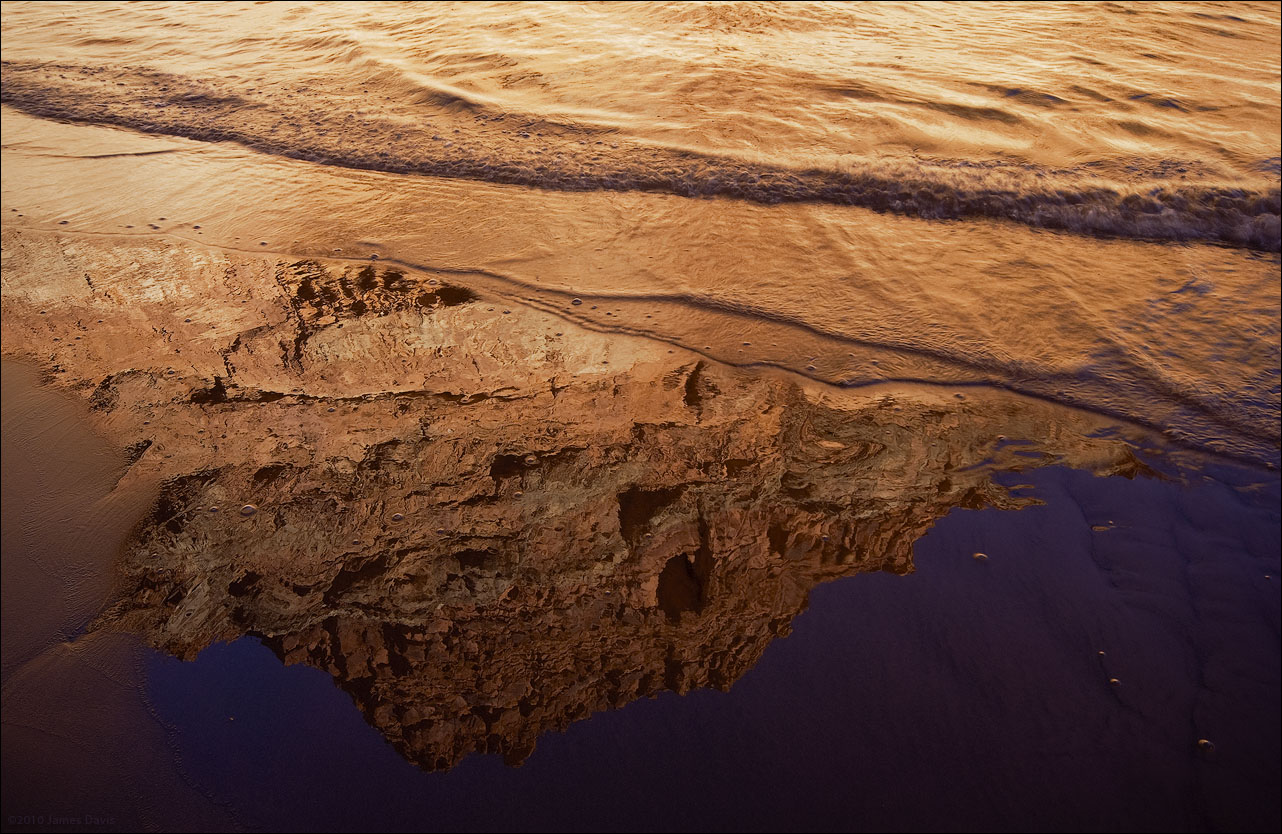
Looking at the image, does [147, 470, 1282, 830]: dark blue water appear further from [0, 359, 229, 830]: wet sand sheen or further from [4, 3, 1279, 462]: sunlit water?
[4, 3, 1279, 462]: sunlit water

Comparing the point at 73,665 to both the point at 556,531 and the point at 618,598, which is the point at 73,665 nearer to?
the point at 556,531

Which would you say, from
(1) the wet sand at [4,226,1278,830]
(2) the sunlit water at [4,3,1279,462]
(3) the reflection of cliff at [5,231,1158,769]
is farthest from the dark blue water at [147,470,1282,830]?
(2) the sunlit water at [4,3,1279,462]

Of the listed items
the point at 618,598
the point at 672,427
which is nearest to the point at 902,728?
the point at 618,598

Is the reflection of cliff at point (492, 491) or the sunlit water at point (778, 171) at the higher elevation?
the sunlit water at point (778, 171)

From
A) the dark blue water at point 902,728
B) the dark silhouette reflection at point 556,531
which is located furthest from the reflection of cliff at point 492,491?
the dark blue water at point 902,728

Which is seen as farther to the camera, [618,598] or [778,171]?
[778,171]

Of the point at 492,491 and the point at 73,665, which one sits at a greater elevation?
the point at 492,491

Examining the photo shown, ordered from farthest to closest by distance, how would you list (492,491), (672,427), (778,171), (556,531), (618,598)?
1. (778,171)
2. (672,427)
3. (492,491)
4. (556,531)
5. (618,598)

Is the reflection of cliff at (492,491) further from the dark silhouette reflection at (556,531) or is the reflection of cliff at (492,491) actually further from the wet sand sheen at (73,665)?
the wet sand sheen at (73,665)
